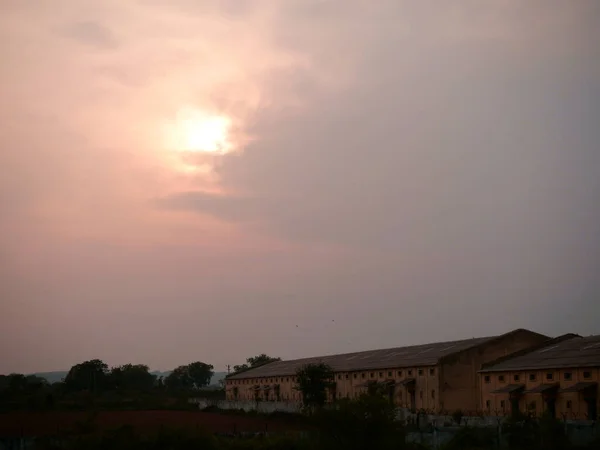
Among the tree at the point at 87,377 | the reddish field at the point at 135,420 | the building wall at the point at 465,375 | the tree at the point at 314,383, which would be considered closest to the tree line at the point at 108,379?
the tree at the point at 87,377

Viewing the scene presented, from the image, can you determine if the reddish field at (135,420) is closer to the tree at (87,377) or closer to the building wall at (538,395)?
the building wall at (538,395)

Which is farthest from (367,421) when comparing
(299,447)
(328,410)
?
(299,447)

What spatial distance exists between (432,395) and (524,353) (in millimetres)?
6081

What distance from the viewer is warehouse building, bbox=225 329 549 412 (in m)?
45.5

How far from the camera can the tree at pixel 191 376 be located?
423 feet

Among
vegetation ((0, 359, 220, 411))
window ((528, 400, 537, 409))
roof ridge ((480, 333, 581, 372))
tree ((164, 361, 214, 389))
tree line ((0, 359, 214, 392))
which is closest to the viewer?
window ((528, 400, 537, 409))

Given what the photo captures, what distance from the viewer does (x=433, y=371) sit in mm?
46562

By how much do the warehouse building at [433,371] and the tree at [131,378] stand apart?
49.4 m

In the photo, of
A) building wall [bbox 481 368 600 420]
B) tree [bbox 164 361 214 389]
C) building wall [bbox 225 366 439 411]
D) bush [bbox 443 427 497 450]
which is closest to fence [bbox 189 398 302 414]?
building wall [bbox 225 366 439 411]

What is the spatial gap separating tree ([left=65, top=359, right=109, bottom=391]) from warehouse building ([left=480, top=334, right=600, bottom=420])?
64.3 meters

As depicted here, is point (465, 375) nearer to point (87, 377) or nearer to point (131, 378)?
point (87, 377)

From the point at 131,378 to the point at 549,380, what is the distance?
289 feet

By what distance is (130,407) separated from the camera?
69.1 m

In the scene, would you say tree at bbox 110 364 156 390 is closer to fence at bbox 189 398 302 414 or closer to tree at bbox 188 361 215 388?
tree at bbox 188 361 215 388
